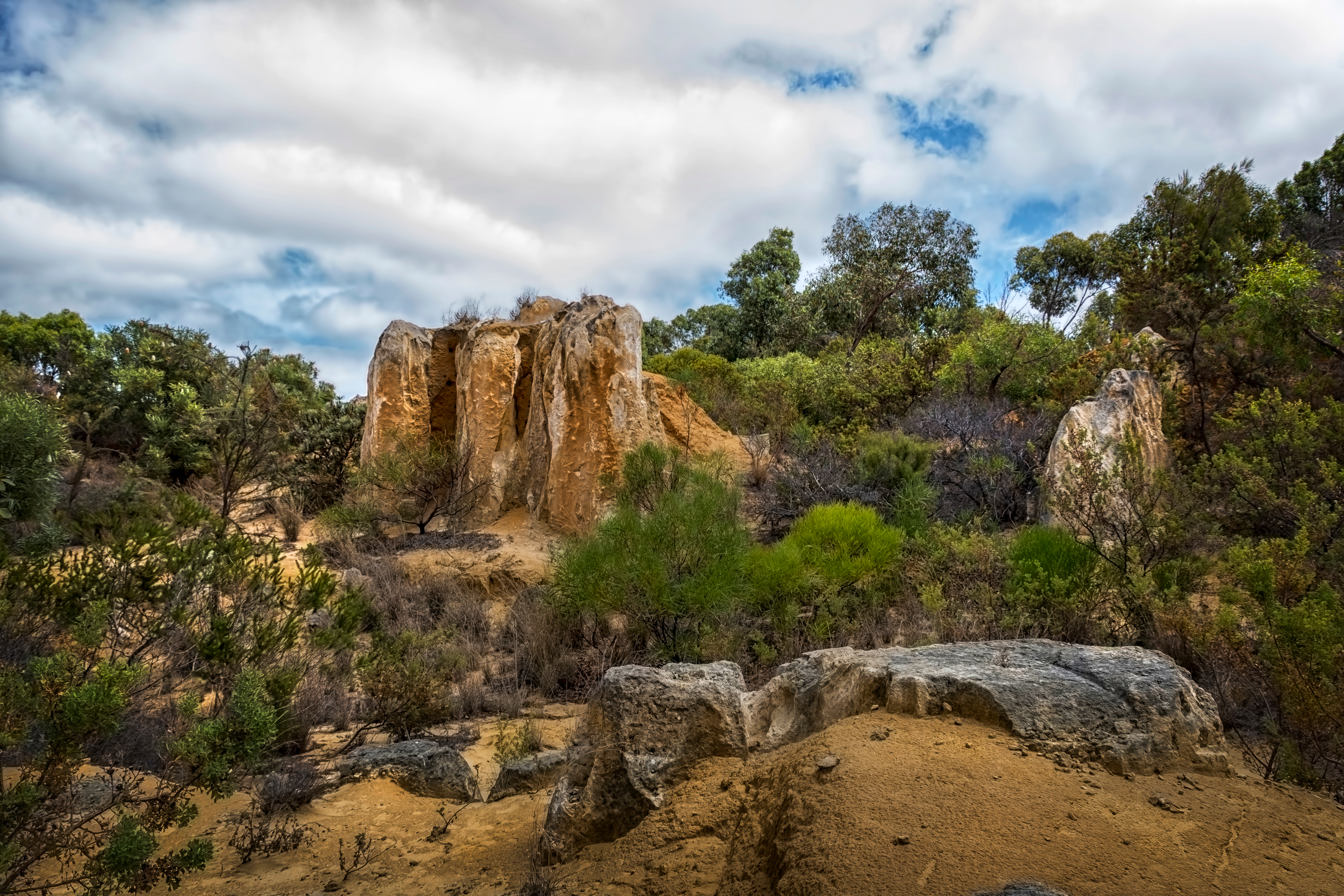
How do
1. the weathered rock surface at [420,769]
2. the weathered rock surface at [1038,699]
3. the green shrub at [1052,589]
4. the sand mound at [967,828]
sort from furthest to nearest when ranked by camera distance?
the green shrub at [1052,589]
the weathered rock surface at [420,769]
the weathered rock surface at [1038,699]
the sand mound at [967,828]

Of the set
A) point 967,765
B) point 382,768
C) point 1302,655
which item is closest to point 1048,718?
point 967,765

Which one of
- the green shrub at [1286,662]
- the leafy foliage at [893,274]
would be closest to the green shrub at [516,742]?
the green shrub at [1286,662]

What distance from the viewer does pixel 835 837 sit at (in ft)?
8.21

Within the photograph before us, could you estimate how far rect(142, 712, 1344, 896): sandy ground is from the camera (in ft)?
7.55

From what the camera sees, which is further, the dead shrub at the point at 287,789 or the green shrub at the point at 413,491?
the green shrub at the point at 413,491

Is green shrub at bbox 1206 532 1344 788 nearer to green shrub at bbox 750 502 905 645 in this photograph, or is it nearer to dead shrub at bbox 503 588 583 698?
green shrub at bbox 750 502 905 645

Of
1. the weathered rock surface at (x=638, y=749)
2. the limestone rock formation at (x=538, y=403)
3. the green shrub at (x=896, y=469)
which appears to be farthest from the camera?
the limestone rock formation at (x=538, y=403)

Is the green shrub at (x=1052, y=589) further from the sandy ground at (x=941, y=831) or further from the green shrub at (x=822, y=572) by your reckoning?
the sandy ground at (x=941, y=831)

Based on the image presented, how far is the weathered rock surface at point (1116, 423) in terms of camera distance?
9641 millimetres

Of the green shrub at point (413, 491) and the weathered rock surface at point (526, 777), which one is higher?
the green shrub at point (413, 491)

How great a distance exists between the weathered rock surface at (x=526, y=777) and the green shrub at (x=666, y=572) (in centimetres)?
240

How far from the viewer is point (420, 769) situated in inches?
207

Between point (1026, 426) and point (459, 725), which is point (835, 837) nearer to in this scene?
point (459, 725)

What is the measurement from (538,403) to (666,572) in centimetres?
692
